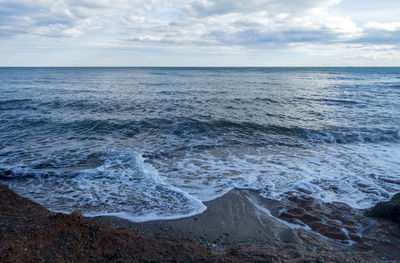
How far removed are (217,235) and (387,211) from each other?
398 cm

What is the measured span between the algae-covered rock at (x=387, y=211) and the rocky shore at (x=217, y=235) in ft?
0.50

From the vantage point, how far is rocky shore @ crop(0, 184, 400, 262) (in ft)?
11.1

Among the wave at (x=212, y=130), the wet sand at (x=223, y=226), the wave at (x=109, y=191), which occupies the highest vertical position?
the wave at (x=212, y=130)

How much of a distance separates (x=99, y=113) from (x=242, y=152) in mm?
11421

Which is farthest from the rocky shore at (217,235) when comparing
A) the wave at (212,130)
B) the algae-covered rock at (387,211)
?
the wave at (212,130)

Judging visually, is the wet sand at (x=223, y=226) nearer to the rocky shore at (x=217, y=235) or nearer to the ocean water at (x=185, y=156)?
the rocky shore at (x=217, y=235)

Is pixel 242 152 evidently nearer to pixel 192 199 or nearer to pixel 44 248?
pixel 192 199

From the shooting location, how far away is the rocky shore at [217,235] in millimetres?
3391

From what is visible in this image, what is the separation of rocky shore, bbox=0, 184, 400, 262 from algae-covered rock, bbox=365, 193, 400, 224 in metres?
Result: 0.15

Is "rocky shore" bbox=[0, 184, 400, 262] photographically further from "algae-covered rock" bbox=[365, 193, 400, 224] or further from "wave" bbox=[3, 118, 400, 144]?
"wave" bbox=[3, 118, 400, 144]

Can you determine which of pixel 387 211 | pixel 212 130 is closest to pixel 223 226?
pixel 387 211

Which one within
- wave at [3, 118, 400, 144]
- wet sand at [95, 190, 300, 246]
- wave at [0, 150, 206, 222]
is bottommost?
wet sand at [95, 190, 300, 246]

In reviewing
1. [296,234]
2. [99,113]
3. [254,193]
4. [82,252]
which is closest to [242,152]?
[254,193]

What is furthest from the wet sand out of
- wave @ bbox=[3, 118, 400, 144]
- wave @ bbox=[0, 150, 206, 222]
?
wave @ bbox=[3, 118, 400, 144]
